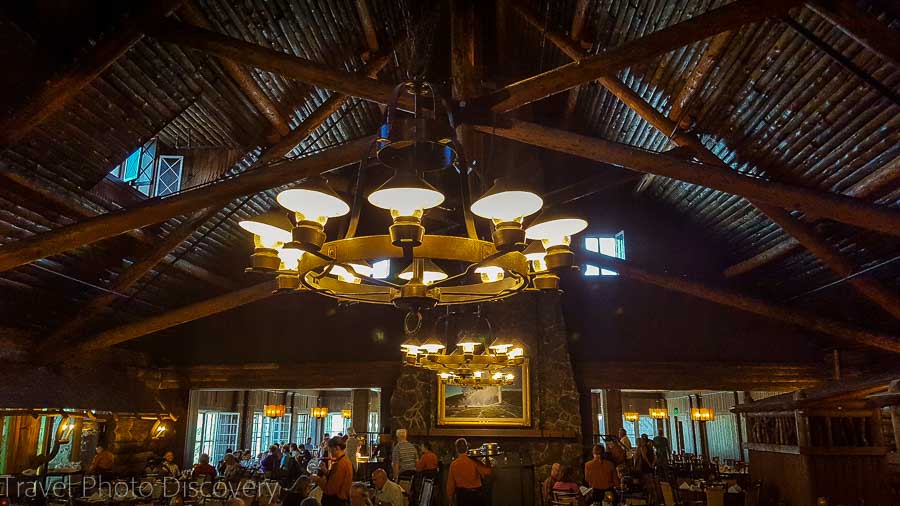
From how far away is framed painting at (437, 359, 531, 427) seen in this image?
1303 centimetres

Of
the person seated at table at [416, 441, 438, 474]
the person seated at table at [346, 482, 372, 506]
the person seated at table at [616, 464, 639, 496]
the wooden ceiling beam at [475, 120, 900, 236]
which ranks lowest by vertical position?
the person seated at table at [616, 464, 639, 496]

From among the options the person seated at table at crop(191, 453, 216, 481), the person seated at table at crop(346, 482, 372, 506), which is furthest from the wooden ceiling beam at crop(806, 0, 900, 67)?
the person seated at table at crop(191, 453, 216, 481)

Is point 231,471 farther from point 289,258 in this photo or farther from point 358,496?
point 289,258

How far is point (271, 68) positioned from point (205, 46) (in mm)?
723

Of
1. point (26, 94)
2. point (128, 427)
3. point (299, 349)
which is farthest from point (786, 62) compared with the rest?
point (128, 427)

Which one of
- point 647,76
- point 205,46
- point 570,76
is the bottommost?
point 570,76

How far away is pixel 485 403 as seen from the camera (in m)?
13.2

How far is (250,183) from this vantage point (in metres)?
6.67

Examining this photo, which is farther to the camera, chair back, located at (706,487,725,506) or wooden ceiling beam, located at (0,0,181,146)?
chair back, located at (706,487,725,506)

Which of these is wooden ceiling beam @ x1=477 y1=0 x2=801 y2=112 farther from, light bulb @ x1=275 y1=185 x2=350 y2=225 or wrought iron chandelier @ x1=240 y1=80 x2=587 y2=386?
light bulb @ x1=275 y1=185 x2=350 y2=225

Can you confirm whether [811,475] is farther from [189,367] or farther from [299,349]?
[189,367]

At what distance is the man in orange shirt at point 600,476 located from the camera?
8.28 meters

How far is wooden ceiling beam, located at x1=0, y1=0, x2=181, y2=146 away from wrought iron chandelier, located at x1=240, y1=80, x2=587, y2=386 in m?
3.65

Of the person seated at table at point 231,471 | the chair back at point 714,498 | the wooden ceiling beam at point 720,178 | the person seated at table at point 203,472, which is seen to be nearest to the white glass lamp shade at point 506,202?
the wooden ceiling beam at point 720,178
